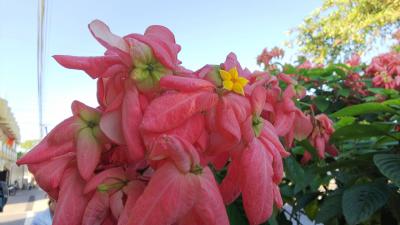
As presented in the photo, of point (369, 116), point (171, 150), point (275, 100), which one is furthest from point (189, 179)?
point (369, 116)

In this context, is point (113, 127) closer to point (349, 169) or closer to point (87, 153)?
point (87, 153)

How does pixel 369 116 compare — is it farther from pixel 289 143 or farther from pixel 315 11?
pixel 315 11

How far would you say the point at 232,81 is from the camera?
0.41m

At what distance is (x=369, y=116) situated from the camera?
172cm

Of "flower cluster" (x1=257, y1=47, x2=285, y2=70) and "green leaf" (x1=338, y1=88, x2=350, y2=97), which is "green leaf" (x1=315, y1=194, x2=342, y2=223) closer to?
"green leaf" (x1=338, y1=88, x2=350, y2=97)

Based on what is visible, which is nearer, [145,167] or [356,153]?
[145,167]

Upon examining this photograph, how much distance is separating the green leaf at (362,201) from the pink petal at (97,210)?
25.8 inches

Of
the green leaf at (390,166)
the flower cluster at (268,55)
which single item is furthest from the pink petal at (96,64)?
the flower cluster at (268,55)

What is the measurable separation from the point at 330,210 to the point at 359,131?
20 cm

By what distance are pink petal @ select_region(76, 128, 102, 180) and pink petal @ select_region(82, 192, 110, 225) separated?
23 mm

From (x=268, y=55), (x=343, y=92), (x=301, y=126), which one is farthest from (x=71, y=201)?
(x=268, y=55)

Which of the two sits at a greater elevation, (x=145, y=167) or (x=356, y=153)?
(x=145, y=167)

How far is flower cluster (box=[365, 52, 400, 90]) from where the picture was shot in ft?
6.82

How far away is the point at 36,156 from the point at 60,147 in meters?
0.02
